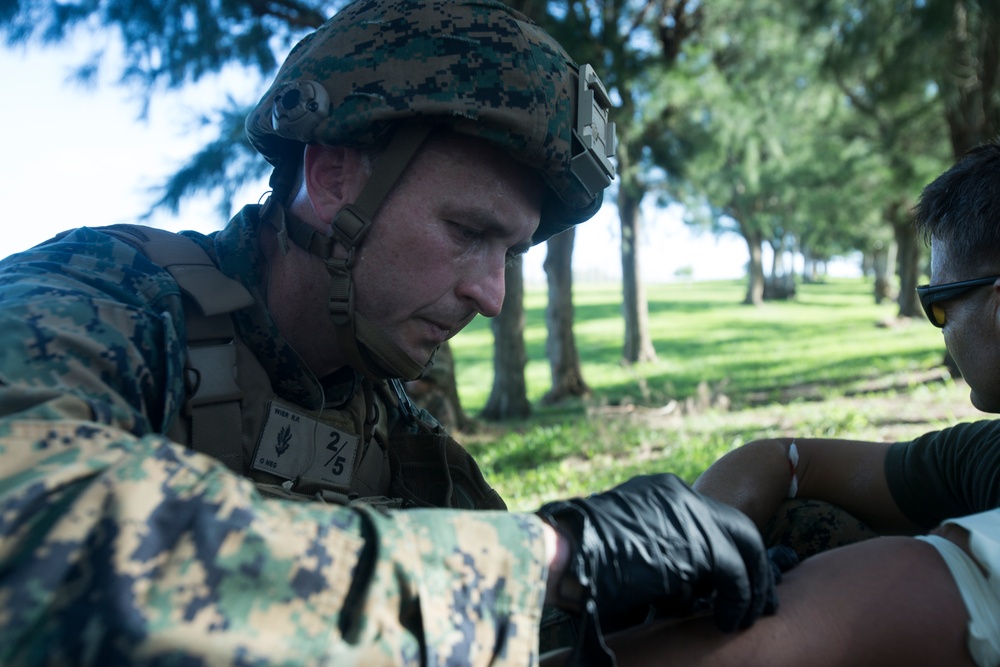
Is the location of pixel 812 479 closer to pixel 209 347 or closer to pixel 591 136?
pixel 591 136

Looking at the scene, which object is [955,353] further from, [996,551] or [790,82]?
[790,82]

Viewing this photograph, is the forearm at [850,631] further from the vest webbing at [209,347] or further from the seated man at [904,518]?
the vest webbing at [209,347]

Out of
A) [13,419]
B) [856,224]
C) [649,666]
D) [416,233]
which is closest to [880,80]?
[416,233]

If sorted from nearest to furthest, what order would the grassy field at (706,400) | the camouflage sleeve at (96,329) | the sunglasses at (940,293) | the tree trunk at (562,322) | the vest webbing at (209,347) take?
the camouflage sleeve at (96,329) → the vest webbing at (209,347) → the sunglasses at (940,293) → the grassy field at (706,400) → the tree trunk at (562,322)

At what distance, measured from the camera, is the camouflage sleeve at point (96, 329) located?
52.1 inches

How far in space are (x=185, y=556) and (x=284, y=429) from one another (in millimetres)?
1144

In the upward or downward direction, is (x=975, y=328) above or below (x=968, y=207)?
below

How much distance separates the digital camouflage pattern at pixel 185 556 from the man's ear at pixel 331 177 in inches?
34.3

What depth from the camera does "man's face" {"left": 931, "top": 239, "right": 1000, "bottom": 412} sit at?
77.5 inches

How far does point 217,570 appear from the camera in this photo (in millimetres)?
1062

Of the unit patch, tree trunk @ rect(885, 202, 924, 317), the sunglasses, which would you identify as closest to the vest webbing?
the unit patch

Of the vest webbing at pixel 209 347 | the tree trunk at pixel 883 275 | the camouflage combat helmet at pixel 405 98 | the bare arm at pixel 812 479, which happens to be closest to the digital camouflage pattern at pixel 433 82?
the camouflage combat helmet at pixel 405 98

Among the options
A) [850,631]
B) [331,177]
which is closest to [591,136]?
[331,177]

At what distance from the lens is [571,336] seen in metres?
13.3
